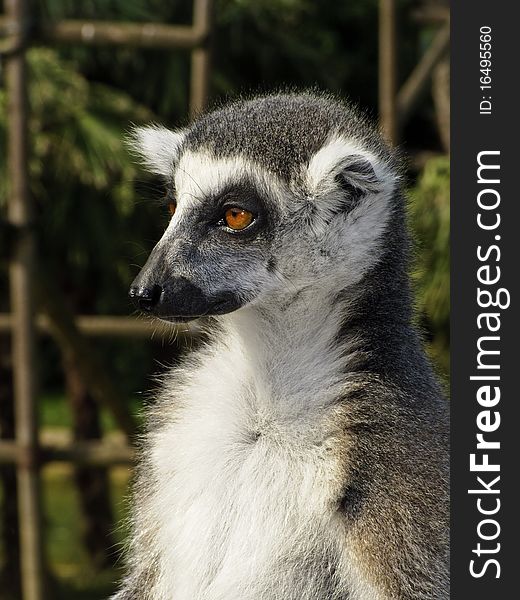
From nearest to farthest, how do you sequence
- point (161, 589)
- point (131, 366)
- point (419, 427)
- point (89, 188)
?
point (419, 427), point (161, 589), point (89, 188), point (131, 366)

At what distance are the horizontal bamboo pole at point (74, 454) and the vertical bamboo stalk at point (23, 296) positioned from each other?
A: 3cm

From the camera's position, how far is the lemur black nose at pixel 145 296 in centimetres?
222

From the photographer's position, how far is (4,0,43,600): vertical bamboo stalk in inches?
181

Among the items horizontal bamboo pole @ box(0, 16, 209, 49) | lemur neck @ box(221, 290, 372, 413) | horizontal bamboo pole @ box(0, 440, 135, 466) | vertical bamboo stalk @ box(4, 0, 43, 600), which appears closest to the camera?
lemur neck @ box(221, 290, 372, 413)

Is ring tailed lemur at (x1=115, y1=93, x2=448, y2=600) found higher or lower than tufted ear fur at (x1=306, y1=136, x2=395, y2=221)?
lower

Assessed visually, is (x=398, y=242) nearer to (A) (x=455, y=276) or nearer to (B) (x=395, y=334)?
(B) (x=395, y=334)

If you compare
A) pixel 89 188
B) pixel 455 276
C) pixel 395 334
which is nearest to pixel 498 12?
pixel 455 276

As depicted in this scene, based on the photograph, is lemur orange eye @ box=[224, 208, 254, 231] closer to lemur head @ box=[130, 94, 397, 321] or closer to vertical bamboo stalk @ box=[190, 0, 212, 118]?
lemur head @ box=[130, 94, 397, 321]

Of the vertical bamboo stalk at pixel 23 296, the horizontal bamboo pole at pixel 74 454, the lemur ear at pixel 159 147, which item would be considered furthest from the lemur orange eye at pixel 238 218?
the horizontal bamboo pole at pixel 74 454

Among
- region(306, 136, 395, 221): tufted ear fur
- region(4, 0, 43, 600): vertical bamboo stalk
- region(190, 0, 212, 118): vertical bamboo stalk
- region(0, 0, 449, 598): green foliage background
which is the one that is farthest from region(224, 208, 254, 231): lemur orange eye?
region(0, 0, 449, 598): green foliage background

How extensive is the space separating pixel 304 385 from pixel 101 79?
6124mm

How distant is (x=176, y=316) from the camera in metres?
2.27

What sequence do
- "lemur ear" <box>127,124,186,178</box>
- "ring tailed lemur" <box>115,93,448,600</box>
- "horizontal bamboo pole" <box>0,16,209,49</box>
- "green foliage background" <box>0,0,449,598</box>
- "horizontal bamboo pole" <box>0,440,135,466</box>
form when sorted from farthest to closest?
"green foliage background" <box>0,0,449,598</box> → "horizontal bamboo pole" <box>0,440,135,466</box> → "horizontal bamboo pole" <box>0,16,209,49</box> → "lemur ear" <box>127,124,186,178</box> → "ring tailed lemur" <box>115,93,448,600</box>

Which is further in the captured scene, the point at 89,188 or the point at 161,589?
the point at 89,188
